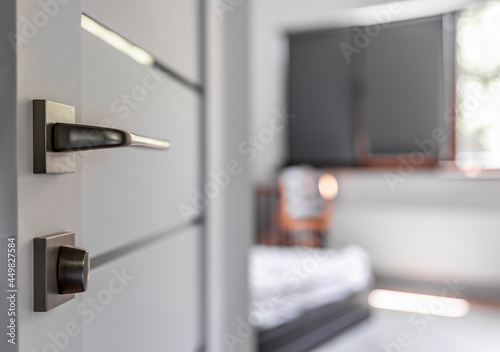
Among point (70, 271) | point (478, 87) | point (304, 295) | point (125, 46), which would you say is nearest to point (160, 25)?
point (125, 46)

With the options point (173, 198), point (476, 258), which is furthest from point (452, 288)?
point (173, 198)

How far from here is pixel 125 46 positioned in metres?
0.55

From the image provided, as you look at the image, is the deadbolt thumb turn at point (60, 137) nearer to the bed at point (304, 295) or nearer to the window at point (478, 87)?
the bed at point (304, 295)

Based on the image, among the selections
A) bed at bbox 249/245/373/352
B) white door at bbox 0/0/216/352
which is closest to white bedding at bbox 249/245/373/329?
bed at bbox 249/245/373/352

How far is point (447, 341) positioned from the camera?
1936 mm

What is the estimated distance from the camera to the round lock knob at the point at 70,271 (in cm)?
38

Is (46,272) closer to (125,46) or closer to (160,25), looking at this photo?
(125,46)

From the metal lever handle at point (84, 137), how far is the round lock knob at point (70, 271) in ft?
0.32

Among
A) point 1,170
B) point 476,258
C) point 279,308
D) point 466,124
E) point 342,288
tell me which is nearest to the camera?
point 1,170

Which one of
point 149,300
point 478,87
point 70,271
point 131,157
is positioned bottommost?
point 149,300

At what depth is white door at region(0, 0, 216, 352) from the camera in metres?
0.34

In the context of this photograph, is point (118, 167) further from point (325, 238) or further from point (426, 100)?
point (426, 100)

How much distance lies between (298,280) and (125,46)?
206 centimetres

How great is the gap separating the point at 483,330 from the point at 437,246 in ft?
3.22
